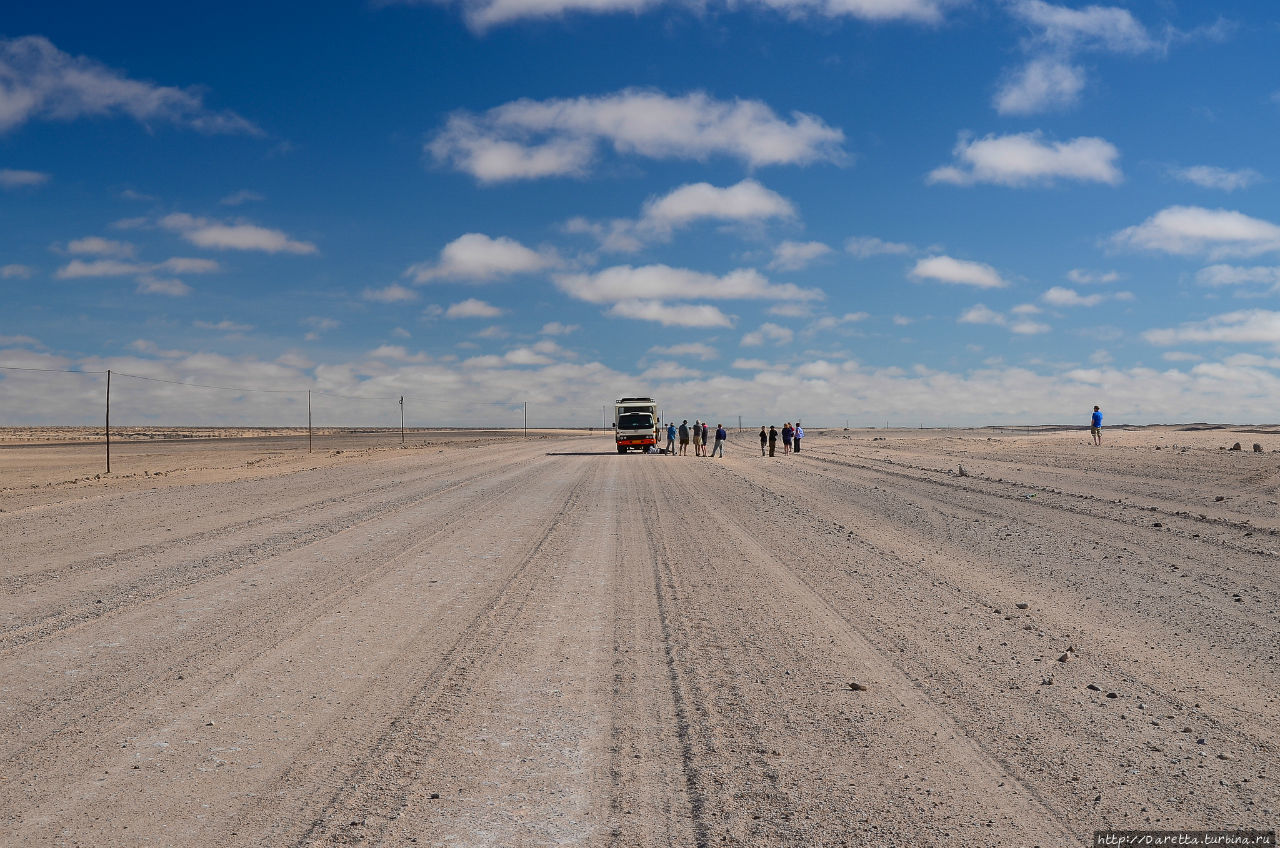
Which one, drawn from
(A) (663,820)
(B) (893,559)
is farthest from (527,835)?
(B) (893,559)

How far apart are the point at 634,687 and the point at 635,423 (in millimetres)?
39088

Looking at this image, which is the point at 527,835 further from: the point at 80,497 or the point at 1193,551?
the point at 80,497

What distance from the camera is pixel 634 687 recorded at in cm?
561

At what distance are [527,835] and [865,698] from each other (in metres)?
2.70

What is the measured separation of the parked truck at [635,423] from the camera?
4428cm

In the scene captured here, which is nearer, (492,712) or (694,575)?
(492,712)

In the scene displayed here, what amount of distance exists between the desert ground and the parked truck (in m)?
30.7

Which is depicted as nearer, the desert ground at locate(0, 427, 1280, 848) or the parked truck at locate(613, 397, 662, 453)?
the desert ground at locate(0, 427, 1280, 848)

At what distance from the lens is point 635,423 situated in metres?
44.7

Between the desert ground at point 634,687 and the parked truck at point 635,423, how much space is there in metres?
30.7

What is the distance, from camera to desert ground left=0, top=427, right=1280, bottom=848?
3832 millimetres

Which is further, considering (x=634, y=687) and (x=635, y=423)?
(x=635, y=423)

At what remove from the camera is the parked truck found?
1743 inches

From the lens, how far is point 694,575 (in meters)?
9.85
